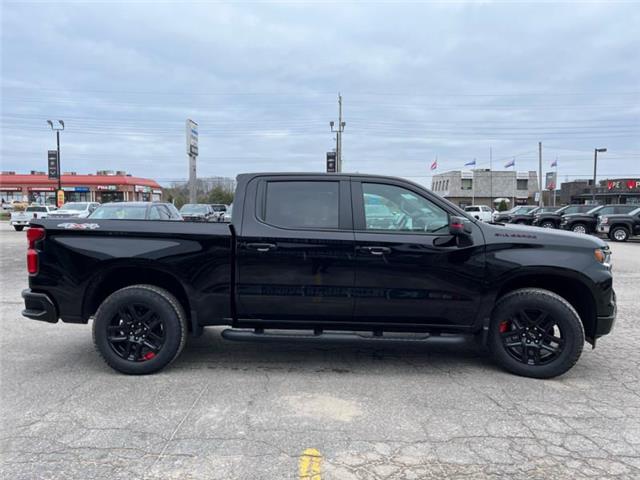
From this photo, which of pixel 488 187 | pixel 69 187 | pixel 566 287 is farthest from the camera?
pixel 488 187

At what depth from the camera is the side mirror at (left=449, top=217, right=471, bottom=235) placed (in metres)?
4.11

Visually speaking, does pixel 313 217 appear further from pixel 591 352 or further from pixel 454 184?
pixel 454 184

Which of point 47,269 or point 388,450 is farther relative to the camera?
point 47,269

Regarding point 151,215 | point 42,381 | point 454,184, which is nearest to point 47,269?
point 42,381

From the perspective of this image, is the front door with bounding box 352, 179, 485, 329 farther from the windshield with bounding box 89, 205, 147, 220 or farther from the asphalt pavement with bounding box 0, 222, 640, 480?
the windshield with bounding box 89, 205, 147, 220

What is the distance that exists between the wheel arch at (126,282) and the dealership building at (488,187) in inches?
3158

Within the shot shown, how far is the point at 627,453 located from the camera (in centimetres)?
310

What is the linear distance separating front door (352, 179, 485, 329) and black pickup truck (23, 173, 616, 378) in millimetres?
10

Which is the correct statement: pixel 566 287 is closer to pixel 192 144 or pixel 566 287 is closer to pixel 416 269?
pixel 416 269

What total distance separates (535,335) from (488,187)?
83219 mm

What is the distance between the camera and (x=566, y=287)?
4.63 metres

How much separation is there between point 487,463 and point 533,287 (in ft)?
7.03

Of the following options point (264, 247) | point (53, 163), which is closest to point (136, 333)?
point (264, 247)

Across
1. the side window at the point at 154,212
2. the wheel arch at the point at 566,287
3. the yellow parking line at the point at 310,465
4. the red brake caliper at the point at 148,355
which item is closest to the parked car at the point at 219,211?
the side window at the point at 154,212
